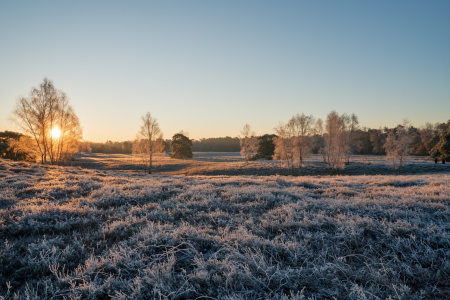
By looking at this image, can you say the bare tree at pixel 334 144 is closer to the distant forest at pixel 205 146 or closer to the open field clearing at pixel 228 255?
the open field clearing at pixel 228 255

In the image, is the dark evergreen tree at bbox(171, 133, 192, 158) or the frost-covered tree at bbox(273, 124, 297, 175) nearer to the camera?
the frost-covered tree at bbox(273, 124, 297, 175)

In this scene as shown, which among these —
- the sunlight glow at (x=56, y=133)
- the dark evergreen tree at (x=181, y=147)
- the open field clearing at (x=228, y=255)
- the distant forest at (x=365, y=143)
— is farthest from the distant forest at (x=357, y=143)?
the open field clearing at (x=228, y=255)

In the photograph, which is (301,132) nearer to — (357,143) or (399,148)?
(399,148)

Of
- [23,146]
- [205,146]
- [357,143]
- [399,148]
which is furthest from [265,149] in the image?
[205,146]

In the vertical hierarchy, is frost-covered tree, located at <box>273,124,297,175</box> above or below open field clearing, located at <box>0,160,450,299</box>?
above

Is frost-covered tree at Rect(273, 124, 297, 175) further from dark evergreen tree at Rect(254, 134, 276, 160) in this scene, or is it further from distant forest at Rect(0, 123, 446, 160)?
dark evergreen tree at Rect(254, 134, 276, 160)

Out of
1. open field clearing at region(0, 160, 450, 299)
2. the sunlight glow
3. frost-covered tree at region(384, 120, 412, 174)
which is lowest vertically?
open field clearing at region(0, 160, 450, 299)

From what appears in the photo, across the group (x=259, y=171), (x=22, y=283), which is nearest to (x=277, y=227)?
(x=22, y=283)

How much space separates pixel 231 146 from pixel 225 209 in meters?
123

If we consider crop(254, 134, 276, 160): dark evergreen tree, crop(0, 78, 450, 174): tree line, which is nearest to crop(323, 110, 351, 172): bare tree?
crop(0, 78, 450, 174): tree line

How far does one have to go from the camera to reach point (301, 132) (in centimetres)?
3756

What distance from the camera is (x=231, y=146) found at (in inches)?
5089

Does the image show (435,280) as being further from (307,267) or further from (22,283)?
(22,283)

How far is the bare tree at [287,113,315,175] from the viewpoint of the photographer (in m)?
35.2
